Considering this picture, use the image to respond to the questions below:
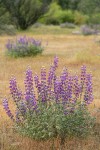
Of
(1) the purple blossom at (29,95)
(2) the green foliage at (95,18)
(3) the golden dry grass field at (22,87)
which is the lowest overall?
(2) the green foliage at (95,18)

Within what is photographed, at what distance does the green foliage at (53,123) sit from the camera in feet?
18.4

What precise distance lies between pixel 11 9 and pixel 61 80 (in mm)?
29559

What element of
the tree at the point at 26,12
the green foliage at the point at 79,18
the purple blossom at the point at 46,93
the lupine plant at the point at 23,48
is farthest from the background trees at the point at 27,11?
the purple blossom at the point at 46,93

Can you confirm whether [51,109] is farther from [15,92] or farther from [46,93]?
[15,92]

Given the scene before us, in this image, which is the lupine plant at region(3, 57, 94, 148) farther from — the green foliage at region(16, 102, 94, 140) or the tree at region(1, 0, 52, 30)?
the tree at region(1, 0, 52, 30)

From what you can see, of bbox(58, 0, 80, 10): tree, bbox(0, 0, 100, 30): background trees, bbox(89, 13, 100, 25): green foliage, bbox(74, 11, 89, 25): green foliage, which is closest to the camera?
bbox(0, 0, 100, 30): background trees

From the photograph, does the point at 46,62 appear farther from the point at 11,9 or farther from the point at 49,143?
the point at 11,9

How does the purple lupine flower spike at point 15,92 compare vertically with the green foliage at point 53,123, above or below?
above

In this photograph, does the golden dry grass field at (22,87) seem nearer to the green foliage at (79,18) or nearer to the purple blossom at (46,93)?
the purple blossom at (46,93)

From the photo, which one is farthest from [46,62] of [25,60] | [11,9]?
[11,9]

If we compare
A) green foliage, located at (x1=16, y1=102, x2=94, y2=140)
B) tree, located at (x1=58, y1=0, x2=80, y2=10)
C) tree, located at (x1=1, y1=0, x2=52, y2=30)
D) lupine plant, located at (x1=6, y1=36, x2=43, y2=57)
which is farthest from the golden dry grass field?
tree, located at (x1=58, y1=0, x2=80, y2=10)

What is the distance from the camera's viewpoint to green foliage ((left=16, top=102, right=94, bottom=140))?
5.61 metres

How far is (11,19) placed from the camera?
1374 inches

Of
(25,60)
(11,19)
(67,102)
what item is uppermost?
(67,102)
